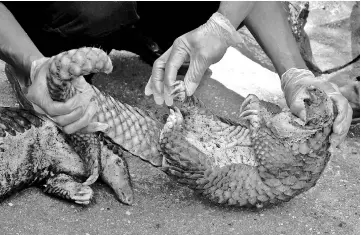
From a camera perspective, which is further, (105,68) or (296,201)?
(296,201)

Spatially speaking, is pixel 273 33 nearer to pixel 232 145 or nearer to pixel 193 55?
pixel 193 55

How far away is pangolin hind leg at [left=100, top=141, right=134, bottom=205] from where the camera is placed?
2.43 metres

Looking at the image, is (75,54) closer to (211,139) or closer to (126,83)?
(211,139)

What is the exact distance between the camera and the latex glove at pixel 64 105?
2176mm

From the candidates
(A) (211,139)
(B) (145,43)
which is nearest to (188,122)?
(A) (211,139)

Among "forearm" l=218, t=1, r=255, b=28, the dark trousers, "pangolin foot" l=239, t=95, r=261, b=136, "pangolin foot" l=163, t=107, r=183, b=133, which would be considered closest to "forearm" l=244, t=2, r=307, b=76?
"forearm" l=218, t=1, r=255, b=28

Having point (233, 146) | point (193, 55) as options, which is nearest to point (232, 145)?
point (233, 146)

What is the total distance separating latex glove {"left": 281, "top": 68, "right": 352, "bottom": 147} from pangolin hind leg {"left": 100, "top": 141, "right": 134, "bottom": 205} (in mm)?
751

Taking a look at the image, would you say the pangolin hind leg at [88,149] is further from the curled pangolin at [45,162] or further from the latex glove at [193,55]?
the latex glove at [193,55]

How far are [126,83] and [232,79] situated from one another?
69 cm

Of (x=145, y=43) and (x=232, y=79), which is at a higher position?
(x=145, y=43)

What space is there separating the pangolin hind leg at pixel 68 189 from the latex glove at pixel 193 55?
52 centimetres

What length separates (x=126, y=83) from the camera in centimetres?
347

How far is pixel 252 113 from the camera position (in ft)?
8.25
